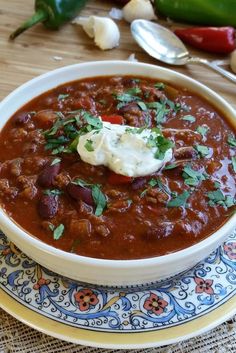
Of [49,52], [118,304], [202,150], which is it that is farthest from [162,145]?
[49,52]

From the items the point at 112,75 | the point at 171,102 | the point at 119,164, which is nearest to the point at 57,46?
the point at 112,75

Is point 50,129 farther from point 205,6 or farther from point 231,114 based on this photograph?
point 205,6

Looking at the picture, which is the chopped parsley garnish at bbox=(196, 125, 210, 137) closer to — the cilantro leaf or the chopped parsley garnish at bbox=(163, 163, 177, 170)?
the chopped parsley garnish at bbox=(163, 163, 177, 170)

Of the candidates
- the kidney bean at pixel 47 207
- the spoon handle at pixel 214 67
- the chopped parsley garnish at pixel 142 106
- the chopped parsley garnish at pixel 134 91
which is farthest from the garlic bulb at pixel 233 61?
the kidney bean at pixel 47 207

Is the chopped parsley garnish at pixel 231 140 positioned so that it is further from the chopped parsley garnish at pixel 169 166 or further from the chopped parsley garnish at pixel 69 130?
the chopped parsley garnish at pixel 69 130

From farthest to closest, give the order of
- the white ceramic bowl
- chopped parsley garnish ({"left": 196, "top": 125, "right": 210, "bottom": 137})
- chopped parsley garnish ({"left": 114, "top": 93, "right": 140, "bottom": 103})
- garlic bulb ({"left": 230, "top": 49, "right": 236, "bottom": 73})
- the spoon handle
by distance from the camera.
A: garlic bulb ({"left": 230, "top": 49, "right": 236, "bottom": 73})
the spoon handle
chopped parsley garnish ({"left": 114, "top": 93, "right": 140, "bottom": 103})
chopped parsley garnish ({"left": 196, "top": 125, "right": 210, "bottom": 137})
the white ceramic bowl

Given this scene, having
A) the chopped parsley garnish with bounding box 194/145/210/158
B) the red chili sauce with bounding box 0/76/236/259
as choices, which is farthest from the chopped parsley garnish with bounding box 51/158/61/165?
the chopped parsley garnish with bounding box 194/145/210/158
